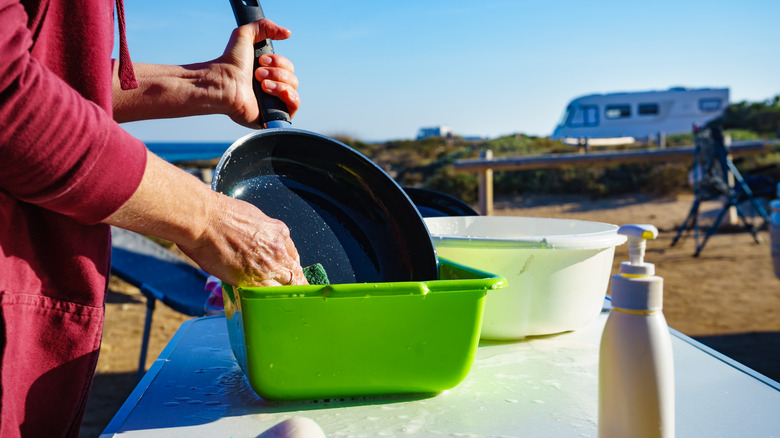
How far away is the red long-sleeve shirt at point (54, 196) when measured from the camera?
1.78 ft

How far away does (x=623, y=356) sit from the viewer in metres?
0.57

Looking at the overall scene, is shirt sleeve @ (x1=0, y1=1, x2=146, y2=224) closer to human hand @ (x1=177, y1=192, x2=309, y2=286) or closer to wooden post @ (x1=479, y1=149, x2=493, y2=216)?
human hand @ (x1=177, y1=192, x2=309, y2=286)

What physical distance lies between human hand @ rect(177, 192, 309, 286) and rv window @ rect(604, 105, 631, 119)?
21.0 meters

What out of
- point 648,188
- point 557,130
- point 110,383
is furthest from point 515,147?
point 110,383

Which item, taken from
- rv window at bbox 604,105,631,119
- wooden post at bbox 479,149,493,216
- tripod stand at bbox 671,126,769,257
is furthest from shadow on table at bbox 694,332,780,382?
rv window at bbox 604,105,631,119

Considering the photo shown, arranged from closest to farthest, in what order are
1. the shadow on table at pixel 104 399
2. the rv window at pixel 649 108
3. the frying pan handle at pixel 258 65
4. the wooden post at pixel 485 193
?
the frying pan handle at pixel 258 65
the shadow on table at pixel 104 399
the wooden post at pixel 485 193
the rv window at pixel 649 108

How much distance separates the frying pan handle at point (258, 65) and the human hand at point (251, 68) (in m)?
0.01

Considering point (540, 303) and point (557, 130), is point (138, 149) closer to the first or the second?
point (540, 303)

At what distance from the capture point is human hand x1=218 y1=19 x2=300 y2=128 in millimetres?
1137

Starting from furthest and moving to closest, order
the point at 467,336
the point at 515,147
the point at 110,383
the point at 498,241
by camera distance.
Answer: the point at 515,147 < the point at 110,383 < the point at 498,241 < the point at 467,336

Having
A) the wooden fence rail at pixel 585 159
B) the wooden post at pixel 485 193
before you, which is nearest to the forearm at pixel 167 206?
the wooden post at pixel 485 193

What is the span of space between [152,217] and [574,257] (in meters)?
0.67

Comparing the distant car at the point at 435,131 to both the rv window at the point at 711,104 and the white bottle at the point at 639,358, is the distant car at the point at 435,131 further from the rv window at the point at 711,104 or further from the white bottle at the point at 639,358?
the white bottle at the point at 639,358

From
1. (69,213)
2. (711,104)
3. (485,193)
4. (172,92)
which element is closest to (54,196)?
(69,213)
